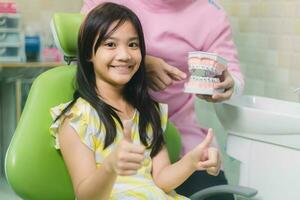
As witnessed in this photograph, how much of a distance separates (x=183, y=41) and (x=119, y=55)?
0.38 meters

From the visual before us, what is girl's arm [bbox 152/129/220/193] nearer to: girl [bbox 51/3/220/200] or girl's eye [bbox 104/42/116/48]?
girl [bbox 51/3/220/200]

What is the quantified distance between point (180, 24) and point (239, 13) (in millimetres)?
692

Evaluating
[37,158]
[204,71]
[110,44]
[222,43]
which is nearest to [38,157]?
[37,158]

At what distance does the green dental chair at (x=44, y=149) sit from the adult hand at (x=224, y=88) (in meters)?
0.26

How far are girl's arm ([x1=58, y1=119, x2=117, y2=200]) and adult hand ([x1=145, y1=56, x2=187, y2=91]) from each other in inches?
13.6

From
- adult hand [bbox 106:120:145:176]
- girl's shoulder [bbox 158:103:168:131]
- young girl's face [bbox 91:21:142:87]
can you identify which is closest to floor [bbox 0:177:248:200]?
girl's shoulder [bbox 158:103:168:131]

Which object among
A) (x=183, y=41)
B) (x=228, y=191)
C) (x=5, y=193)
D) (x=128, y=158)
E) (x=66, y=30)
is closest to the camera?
(x=128, y=158)

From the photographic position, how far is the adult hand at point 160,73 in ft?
4.89

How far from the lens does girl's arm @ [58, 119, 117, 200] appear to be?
3.79 feet

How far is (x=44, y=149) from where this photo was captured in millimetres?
1346

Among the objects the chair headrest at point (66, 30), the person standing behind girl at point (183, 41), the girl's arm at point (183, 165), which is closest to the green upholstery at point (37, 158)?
the chair headrest at point (66, 30)

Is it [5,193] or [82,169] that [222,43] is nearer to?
[82,169]

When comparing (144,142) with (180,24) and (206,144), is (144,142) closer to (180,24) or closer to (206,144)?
(206,144)

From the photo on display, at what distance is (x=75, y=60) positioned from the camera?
1.56m
